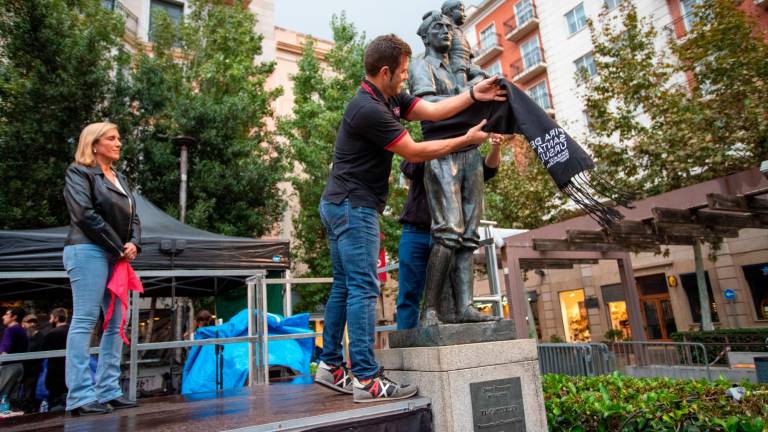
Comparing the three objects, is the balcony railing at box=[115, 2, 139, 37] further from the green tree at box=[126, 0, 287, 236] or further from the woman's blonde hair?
the woman's blonde hair

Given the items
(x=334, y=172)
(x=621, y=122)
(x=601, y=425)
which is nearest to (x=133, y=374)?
(x=334, y=172)

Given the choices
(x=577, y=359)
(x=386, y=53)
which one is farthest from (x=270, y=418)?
(x=577, y=359)

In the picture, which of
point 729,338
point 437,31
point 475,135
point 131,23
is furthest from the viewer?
point 131,23

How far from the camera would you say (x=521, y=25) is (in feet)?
93.6

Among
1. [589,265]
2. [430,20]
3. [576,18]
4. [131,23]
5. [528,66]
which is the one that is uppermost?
[576,18]

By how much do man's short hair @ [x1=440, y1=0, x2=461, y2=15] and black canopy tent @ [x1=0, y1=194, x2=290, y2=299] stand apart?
157 inches

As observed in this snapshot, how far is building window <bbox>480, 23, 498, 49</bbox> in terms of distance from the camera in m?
31.4

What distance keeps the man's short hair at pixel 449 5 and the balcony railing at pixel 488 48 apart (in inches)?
1128

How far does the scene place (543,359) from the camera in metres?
10.7

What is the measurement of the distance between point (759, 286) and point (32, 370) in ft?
69.9

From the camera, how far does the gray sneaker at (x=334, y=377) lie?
2.93m

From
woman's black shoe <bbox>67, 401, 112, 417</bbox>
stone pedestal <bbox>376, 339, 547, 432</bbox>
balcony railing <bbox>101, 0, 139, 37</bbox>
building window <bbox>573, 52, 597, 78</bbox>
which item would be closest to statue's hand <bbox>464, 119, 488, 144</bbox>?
stone pedestal <bbox>376, 339, 547, 432</bbox>

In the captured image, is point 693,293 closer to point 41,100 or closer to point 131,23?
point 41,100

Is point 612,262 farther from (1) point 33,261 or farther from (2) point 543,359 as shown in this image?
(1) point 33,261
